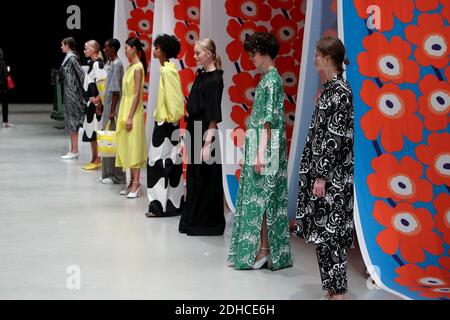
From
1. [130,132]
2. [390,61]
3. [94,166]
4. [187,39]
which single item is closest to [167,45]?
[130,132]

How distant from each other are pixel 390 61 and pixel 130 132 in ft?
11.1

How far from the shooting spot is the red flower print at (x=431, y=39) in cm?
504

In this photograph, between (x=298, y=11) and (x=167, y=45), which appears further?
(x=298, y=11)

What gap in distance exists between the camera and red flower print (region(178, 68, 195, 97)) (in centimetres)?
831

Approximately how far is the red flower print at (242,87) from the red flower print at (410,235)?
2607 mm

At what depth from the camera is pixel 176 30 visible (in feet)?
28.6

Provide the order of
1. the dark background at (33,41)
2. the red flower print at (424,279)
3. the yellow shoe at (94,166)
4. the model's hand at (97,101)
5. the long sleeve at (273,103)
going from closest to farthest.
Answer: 1. the red flower print at (424,279)
2. the long sleeve at (273,103)
3. the model's hand at (97,101)
4. the yellow shoe at (94,166)
5. the dark background at (33,41)

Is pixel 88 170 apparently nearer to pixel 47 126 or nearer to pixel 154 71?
pixel 154 71

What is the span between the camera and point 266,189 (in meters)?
5.32

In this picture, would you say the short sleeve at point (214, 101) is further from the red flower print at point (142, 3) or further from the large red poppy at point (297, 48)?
the red flower print at point (142, 3)

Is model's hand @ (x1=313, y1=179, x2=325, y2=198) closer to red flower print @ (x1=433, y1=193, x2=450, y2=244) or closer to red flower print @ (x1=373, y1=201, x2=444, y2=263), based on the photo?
red flower print @ (x1=373, y1=201, x2=444, y2=263)

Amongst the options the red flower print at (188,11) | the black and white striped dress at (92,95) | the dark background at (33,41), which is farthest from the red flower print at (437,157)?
the dark background at (33,41)

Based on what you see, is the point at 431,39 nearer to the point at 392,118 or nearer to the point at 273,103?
the point at 392,118

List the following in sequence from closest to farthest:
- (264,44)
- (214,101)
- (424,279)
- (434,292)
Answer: (434,292) < (424,279) < (264,44) < (214,101)
